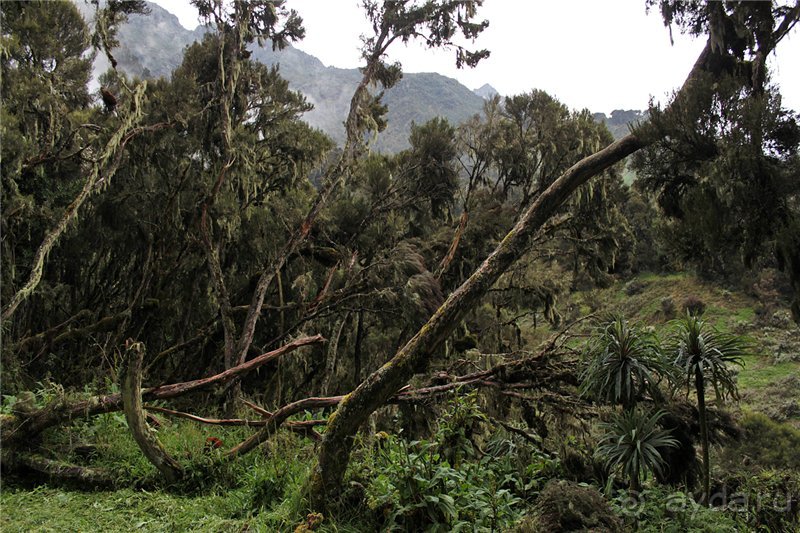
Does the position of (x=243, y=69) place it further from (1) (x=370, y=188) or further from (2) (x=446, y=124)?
(2) (x=446, y=124)

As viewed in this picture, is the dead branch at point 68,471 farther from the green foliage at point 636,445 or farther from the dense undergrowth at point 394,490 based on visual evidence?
the green foliage at point 636,445

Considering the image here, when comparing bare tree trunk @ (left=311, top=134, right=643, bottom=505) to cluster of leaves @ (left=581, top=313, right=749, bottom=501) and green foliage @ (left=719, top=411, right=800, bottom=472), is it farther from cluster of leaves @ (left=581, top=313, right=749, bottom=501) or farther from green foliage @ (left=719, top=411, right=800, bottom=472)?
green foliage @ (left=719, top=411, right=800, bottom=472)

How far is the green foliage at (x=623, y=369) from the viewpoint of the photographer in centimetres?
598

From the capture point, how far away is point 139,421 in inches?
186

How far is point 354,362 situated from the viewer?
1714cm

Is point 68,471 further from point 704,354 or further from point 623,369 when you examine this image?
point 704,354

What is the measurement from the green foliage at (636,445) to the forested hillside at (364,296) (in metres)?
0.05

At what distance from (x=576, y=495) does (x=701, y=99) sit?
5.16 metres

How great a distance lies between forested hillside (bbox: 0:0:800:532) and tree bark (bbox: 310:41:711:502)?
27 mm

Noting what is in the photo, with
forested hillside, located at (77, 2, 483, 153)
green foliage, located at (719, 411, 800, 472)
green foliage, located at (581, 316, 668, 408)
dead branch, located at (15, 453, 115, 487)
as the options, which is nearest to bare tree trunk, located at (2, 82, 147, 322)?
dead branch, located at (15, 453, 115, 487)

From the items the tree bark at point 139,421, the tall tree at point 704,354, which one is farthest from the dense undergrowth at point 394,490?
the tall tree at point 704,354

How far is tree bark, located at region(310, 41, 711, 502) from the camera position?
13.7 ft

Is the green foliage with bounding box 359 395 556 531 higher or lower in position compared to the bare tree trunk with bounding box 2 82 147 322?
lower

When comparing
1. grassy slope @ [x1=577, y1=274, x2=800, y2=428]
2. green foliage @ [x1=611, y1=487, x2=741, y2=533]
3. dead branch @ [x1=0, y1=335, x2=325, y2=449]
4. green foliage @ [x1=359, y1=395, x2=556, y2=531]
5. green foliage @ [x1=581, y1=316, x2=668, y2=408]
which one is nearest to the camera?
green foliage @ [x1=359, y1=395, x2=556, y2=531]
